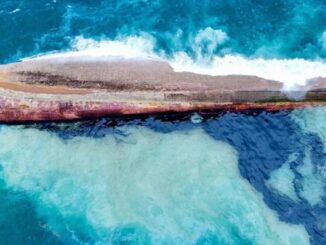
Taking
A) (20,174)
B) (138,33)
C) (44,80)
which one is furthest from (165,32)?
(20,174)

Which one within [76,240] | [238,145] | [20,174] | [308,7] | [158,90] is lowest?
[76,240]

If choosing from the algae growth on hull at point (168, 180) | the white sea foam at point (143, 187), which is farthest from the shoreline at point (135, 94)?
the white sea foam at point (143, 187)

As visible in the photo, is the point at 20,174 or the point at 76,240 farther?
the point at 20,174

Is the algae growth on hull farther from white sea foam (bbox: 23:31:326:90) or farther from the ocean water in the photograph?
white sea foam (bbox: 23:31:326:90)

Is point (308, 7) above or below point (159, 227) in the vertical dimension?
above

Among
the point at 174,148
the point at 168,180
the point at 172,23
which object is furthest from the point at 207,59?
the point at 168,180

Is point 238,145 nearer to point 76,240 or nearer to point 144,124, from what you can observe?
point 144,124
